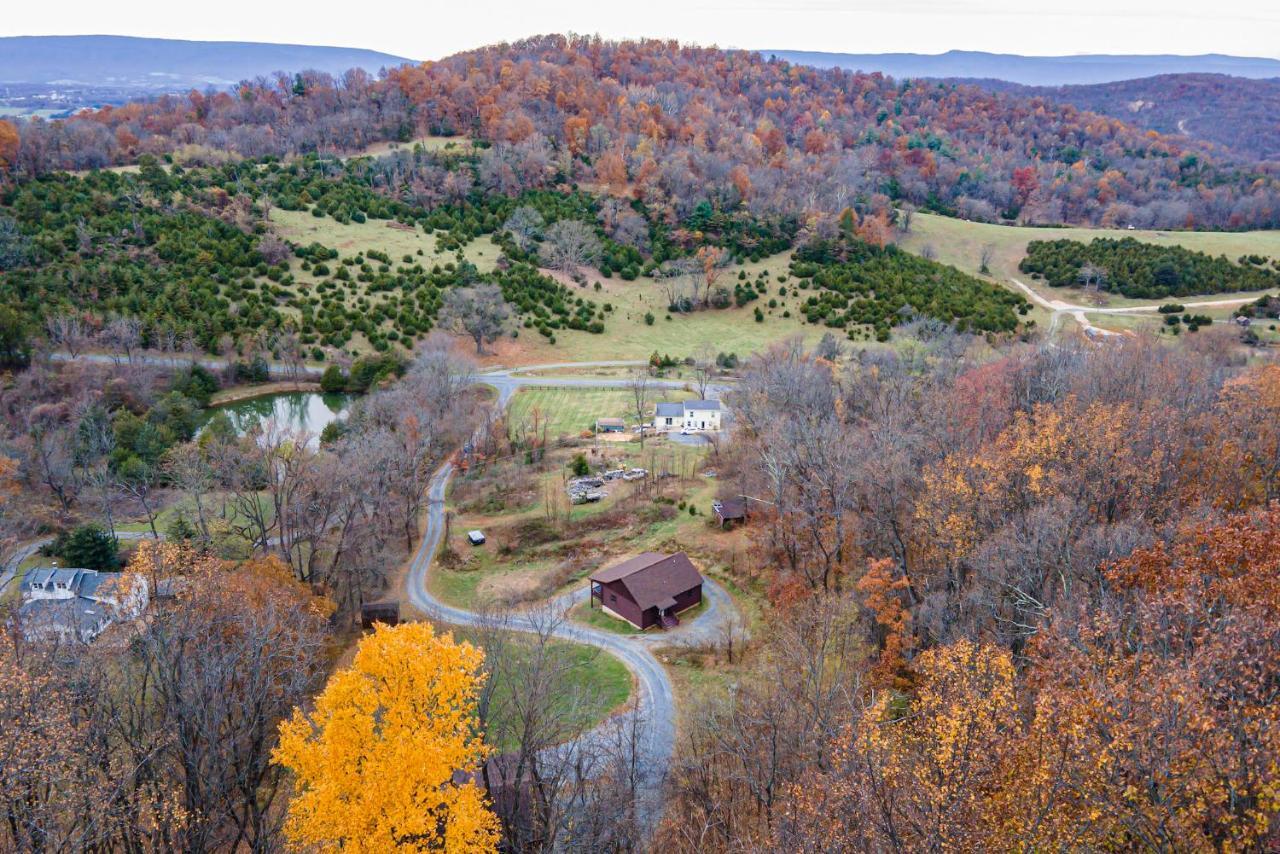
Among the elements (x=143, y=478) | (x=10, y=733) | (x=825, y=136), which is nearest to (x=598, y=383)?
(x=143, y=478)

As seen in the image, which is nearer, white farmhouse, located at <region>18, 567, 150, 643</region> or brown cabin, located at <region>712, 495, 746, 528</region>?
white farmhouse, located at <region>18, 567, 150, 643</region>

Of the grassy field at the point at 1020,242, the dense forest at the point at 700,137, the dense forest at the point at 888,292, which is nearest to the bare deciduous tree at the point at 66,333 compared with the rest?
the dense forest at the point at 700,137

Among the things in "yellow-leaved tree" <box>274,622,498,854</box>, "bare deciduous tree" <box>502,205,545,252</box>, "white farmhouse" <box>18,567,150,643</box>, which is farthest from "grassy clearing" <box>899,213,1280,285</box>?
"white farmhouse" <box>18,567,150,643</box>

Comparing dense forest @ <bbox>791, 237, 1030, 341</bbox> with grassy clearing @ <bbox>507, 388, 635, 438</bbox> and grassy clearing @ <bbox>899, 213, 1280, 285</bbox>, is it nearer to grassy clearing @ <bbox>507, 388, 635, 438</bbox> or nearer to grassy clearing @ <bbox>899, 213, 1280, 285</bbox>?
grassy clearing @ <bbox>899, 213, 1280, 285</bbox>

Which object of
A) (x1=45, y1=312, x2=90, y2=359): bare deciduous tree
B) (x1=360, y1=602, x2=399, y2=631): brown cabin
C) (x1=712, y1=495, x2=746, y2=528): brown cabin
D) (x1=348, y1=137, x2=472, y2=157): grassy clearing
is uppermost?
(x1=348, y1=137, x2=472, y2=157): grassy clearing

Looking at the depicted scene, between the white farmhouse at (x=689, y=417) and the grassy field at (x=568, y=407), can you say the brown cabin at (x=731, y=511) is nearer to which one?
the white farmhouse at (x=689, y=417)

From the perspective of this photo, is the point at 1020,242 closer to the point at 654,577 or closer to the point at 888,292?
the point at 888,292

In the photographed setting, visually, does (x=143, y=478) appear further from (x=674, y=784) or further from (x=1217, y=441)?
(x=1217, y=441)
